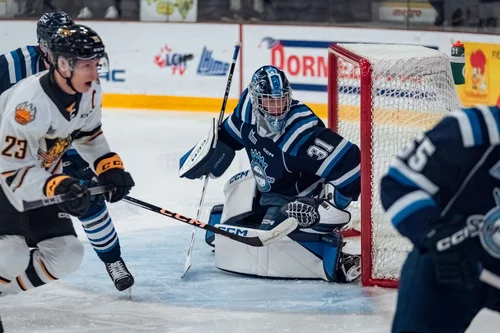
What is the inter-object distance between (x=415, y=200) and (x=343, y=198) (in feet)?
5.89

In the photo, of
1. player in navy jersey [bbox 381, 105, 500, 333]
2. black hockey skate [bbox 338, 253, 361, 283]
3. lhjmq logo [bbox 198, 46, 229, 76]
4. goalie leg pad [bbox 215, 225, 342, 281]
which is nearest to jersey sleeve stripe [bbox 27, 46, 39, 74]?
goalie leg pad [bbox 215, 225, 342, 281]

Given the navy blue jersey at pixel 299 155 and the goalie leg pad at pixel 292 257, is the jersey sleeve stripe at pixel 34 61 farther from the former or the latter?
the goalie leg pad at pixel 292 257

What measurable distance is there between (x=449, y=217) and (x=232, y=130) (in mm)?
1995

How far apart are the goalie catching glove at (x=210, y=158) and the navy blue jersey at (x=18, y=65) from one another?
0.71 meters

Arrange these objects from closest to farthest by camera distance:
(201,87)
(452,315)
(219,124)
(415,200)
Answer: (415,200) < (452,315) < (219,124) < (201,87)

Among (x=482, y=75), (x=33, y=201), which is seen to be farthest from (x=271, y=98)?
(x=482, y=75)

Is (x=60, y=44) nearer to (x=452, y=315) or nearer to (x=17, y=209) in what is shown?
(x=17, y=209)

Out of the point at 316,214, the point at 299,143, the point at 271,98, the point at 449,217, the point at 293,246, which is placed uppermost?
the point at 449,217

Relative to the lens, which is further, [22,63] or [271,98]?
[22,63]

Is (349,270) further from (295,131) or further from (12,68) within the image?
(12,68)

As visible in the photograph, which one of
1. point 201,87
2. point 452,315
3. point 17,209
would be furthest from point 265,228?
point 201,87

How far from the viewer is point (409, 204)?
2.12m

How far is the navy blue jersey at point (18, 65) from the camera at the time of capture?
13.1ft

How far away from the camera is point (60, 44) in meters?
3.13
